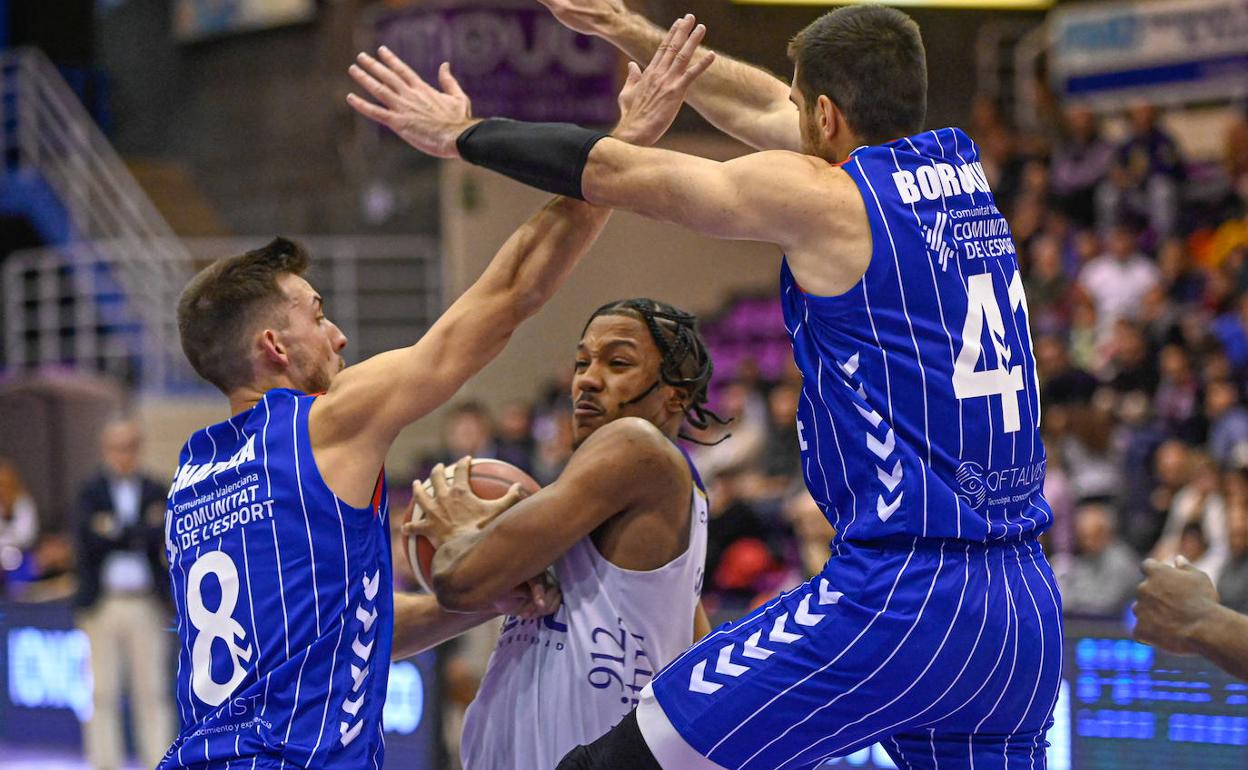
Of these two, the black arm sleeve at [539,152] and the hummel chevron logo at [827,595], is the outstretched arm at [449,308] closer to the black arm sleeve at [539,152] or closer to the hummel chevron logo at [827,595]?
the black arm sleeve at [539,152]

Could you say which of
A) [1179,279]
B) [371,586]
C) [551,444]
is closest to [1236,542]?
[1179,279]

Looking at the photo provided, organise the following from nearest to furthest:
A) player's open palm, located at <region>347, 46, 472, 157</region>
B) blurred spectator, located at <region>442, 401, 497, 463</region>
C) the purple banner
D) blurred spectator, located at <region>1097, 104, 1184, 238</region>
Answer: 1. player's open palm, located at <region>347, 46, 472, 157</region>
2. blurred spectator, located at <region>442, 401, 497, 463</region>
3. blurred spectator, located at <region>1097, 104, 1184, 238</region>
4. the purple banner

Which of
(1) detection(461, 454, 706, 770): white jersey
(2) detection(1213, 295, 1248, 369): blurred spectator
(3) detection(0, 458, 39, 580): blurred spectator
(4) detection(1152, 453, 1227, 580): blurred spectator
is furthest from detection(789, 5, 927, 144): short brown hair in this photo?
(3) detection(0, 458, 39, 580): blurred spectator

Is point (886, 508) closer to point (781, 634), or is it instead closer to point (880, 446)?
point (880, 446)

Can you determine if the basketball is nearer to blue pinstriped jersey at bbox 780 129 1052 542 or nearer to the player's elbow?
the player's elbow

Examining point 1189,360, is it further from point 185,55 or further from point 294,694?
point 185,55

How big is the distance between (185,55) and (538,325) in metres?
8.20

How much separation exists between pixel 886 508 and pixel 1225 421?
7.32 m

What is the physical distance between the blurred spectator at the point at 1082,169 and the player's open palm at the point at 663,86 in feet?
32.5

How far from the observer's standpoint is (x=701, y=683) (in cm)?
352

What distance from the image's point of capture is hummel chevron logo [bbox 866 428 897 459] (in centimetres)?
A: 352

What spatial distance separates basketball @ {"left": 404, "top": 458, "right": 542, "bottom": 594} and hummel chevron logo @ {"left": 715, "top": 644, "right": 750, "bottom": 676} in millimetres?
844

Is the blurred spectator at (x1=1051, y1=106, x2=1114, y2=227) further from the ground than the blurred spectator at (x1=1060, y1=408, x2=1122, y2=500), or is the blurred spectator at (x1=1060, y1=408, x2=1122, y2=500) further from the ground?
the blurred spectator at (x1=1051, y1=106, x2=1114, y2=227)

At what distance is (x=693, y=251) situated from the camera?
1681 centimetres
